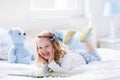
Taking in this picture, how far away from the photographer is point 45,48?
5.74ft

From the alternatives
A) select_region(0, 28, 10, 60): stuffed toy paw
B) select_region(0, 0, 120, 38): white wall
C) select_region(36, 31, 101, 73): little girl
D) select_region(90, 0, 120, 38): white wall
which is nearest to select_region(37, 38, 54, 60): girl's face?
select_region(36, 31, 101, 73): little girl

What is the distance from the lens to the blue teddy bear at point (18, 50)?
84.4 inches

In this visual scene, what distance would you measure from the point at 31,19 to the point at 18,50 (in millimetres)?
788

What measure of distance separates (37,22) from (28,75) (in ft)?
4.17

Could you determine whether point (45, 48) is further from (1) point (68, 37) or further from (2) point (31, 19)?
(2) point (31, 19)

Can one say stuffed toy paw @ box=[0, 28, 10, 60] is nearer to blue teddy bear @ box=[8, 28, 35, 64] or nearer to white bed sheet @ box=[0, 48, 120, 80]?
blue teddy bear @ box=[8, 28, 35, 64]

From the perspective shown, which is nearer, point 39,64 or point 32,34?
point 39,64

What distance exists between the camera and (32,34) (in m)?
2.82

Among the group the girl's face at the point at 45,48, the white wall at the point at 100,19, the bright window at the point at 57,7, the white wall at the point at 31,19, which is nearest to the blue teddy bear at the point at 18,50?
the girl's face at the point at 45,48

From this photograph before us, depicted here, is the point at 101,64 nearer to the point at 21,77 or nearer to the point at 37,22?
the point at 21,77

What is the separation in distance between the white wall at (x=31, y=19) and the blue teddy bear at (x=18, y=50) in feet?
2.11

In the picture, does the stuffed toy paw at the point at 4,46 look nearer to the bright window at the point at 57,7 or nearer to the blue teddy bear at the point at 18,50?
the blue teddy bear at the point at 18,50

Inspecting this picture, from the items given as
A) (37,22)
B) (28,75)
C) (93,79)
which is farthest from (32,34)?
(93,79)

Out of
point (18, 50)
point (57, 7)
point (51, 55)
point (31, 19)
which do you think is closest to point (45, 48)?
point (51, 55)
